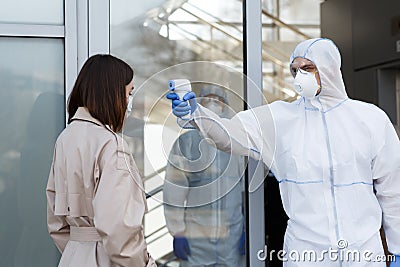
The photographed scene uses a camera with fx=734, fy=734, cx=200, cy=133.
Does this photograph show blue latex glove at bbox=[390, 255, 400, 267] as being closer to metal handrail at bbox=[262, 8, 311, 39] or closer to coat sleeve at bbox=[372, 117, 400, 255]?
coat sleeve at bbox=[372, 117, 400, 255]

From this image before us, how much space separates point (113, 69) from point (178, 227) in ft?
3.23

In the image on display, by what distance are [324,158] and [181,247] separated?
0.76 meters

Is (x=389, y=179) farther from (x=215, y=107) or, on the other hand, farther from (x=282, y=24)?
(x=282, y=24)

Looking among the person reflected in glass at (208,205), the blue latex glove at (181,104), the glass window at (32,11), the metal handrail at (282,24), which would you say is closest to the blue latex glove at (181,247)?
the person reflected in glass at (208,205)

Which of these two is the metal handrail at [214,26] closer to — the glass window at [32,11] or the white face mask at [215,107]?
the white face mask at [215,107]

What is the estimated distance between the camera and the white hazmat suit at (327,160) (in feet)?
8.33

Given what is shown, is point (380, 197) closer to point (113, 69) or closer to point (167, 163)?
point (167, 163)

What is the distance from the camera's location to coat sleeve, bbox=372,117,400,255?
262 centimetres

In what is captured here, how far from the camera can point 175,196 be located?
2941 mm

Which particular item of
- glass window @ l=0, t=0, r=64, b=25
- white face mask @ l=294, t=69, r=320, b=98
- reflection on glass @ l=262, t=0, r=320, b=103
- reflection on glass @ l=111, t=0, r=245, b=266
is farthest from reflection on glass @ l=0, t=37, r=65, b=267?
reflection on glass @ l=262, t=0, r=320, b=103

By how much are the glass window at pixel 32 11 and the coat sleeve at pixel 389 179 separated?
134 centimetres

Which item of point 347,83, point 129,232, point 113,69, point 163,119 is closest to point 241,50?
point 163,119

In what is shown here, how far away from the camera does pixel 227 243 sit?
3.06 metres

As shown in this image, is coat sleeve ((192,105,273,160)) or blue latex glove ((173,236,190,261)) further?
blue latex glove ((173,236,190,261))
